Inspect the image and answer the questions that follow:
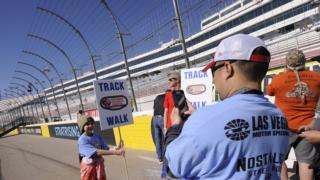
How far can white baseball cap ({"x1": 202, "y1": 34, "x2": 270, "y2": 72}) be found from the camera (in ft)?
4.72

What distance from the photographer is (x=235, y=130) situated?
4.30 feet

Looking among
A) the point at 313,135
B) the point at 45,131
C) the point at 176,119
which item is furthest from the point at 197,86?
the point at 45,131

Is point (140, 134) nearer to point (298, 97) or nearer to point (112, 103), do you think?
point (112, 103)

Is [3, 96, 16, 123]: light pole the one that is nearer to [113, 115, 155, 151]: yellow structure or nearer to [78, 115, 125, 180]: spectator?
[113, 115, 155, 151]: yellow structure

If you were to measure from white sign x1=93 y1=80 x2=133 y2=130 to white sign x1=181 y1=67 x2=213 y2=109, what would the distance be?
3.99 feet

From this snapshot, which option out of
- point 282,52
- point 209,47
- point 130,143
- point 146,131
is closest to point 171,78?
point 146,131

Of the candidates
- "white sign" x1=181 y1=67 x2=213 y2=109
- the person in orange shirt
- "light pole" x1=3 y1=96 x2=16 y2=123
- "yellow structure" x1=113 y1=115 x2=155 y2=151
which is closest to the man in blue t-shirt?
the person in orange shirt

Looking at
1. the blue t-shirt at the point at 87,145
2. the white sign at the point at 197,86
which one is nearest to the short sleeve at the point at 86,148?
the blue t-shirt at the point at 87,145

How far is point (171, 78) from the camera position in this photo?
15.7 feet

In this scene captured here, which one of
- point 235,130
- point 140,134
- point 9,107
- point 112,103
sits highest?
point 9,107

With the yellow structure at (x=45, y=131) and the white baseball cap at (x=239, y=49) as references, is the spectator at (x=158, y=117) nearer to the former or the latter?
the white baseball cap at (x=239, y=49)

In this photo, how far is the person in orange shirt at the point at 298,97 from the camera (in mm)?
3318

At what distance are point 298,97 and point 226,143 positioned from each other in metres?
2.41

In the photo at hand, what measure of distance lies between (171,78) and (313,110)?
1.93m
